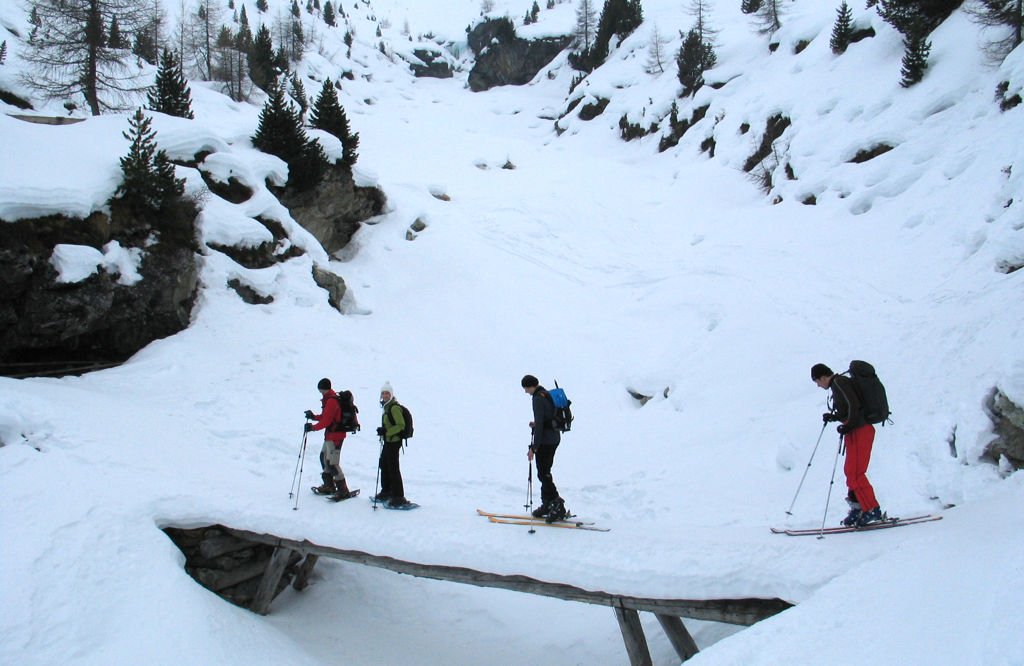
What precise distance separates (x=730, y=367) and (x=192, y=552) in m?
11.3

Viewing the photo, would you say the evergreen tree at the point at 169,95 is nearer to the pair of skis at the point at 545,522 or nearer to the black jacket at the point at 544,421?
the black jacket at the point at 544,421

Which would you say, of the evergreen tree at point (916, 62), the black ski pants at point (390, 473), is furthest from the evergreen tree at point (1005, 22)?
the black ski pants at point (390, 473)

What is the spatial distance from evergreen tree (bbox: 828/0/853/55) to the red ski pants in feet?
92.2

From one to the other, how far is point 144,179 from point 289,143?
24.0 feet

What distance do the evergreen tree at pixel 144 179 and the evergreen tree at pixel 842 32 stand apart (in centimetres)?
2946

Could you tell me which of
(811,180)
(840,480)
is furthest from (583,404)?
(811,180)

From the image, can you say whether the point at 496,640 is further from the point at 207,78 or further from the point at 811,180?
the point at 207,78

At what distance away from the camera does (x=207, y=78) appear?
47.6m

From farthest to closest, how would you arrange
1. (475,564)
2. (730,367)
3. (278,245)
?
(278,245) < (730,367) < (475,564)

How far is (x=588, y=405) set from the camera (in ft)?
46.0

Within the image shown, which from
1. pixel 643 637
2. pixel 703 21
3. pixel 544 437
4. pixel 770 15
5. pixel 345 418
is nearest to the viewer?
pixel 643 637

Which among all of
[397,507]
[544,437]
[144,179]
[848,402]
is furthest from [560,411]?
[144,179]

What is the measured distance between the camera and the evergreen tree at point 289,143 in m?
18.7

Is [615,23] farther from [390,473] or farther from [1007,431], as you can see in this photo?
[390,473]
